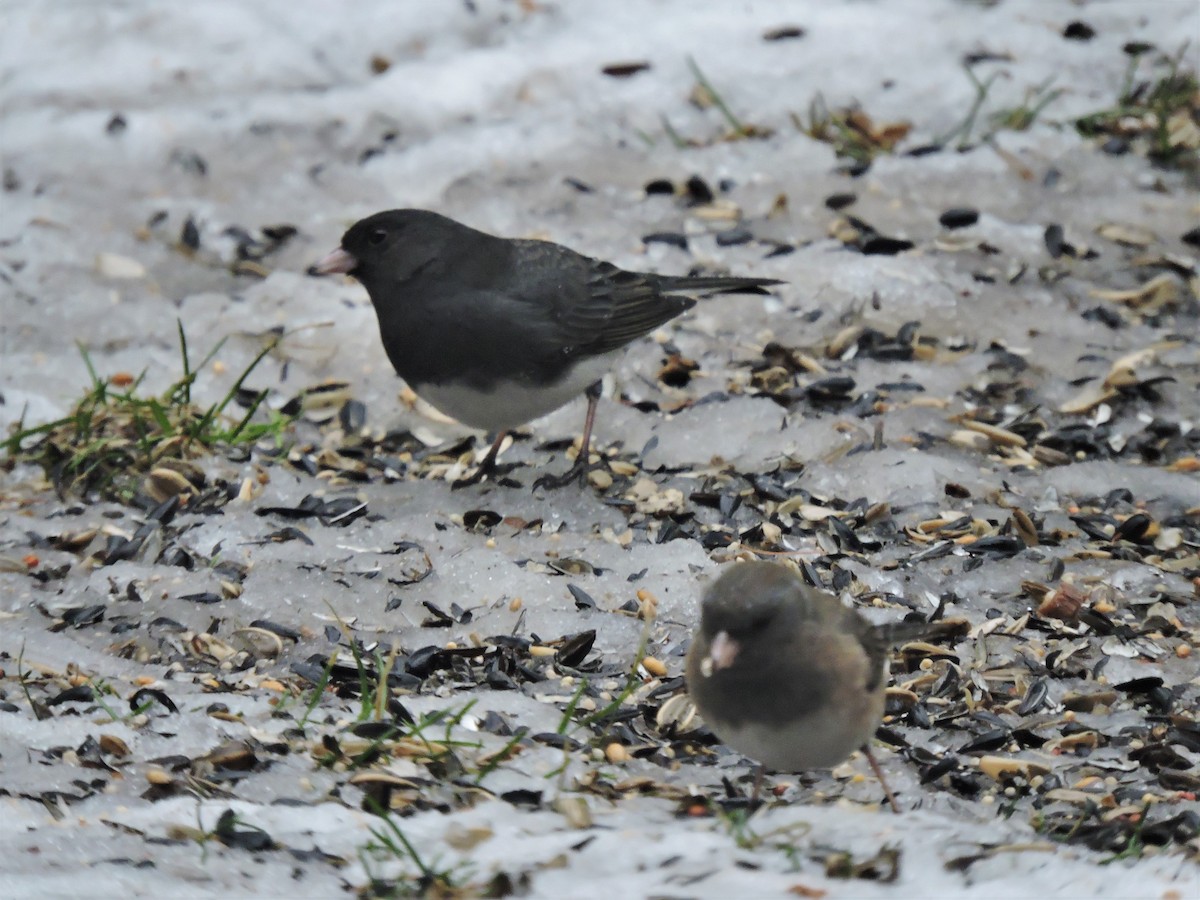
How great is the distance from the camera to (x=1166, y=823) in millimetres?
3283

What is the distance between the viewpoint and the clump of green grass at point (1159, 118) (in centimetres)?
676

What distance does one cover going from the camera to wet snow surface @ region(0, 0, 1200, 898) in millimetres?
3311

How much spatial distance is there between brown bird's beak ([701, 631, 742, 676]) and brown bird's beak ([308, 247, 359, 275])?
7.99ft

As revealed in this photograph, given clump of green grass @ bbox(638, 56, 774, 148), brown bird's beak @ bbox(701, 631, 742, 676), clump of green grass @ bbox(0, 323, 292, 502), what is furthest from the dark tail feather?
brown bird's beak @ bbox(701, 631, 742, 676)

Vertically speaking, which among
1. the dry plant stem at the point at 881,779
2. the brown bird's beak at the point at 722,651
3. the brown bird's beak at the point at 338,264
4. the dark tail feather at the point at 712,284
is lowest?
the dry plant stem at the point at 881,779

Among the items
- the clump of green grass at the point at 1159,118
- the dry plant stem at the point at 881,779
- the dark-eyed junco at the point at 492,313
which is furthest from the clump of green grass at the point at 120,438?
the clump of green grass at the point at 1159,118

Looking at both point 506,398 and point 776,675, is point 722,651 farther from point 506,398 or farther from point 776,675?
point 506,398

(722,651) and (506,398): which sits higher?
(722,651)

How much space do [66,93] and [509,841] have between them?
18.2 feet

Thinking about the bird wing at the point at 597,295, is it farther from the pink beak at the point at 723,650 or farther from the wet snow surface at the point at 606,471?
the pink beak at the point at 723,650

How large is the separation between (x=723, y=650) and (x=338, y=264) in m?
2.50

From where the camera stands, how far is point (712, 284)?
546 centimetres

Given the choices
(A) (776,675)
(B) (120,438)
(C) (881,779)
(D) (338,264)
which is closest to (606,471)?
(D) (338,264)

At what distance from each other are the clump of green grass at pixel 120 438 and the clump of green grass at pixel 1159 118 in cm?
403
